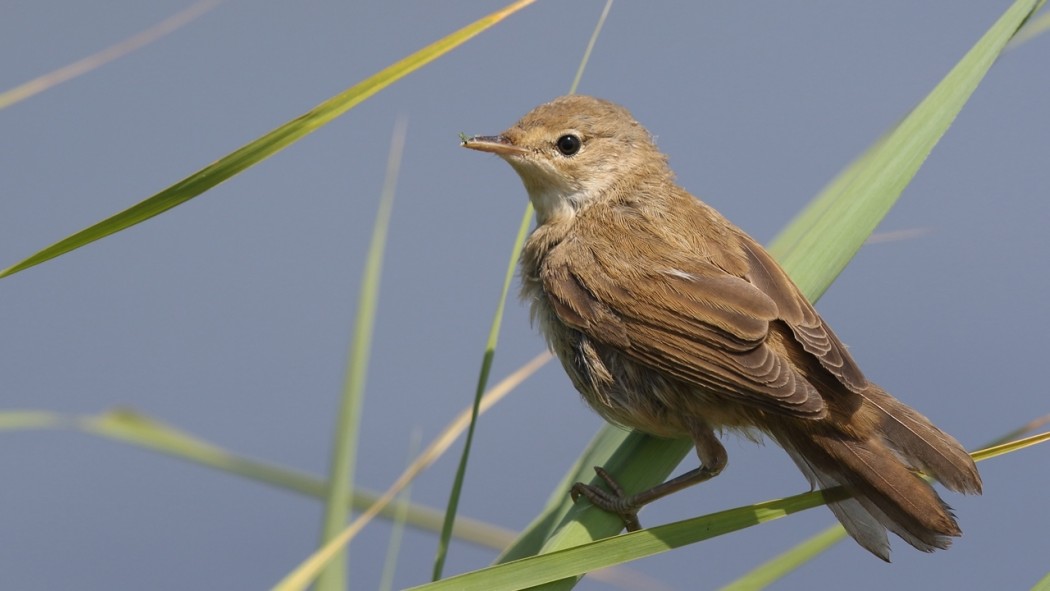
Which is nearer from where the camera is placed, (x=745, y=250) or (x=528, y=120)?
(x=745, y=250)

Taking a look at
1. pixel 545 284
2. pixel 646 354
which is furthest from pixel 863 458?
pixel 545 284

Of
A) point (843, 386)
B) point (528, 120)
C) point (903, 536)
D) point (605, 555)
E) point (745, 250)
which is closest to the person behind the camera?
point (605, 555)

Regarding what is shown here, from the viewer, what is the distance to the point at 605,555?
1611 mm

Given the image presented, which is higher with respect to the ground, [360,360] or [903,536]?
[360,360]

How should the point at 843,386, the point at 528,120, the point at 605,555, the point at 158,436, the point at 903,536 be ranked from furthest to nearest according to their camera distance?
the point at 528,120, the point at 158,436, the point at 843,386, the point at 903,536, the point at 605,555

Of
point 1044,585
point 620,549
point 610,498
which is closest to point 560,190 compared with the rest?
point 610,498

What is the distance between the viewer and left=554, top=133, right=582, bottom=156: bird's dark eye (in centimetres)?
284

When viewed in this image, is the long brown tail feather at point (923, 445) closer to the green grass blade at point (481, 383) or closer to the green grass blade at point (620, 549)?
the green grass blade at point (620, 549)

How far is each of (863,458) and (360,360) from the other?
1.05 m

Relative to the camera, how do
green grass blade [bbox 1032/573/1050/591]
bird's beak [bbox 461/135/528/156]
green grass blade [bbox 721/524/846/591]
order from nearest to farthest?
1. green grass blade [bbox 1032/573/1050/591]
2. green grass blade [bbox 721/524/846/591]
3. bird's beak [bbox 461/135/528/156]

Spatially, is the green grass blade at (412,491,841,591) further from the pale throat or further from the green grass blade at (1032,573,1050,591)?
the pale throat

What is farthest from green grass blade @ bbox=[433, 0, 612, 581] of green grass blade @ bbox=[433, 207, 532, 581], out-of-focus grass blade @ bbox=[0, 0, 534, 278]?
out-of-focus grass blade @ bbox=[0, 0, 534, 278]

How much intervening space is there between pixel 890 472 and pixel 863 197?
0.55 m

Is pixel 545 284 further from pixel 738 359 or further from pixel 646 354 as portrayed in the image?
pixel 738 359
